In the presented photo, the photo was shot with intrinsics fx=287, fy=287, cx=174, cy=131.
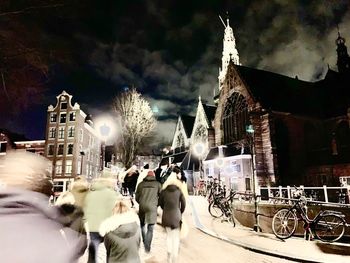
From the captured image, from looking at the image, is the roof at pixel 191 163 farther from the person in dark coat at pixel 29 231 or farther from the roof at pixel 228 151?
the person in dark coat at pixel 29 231

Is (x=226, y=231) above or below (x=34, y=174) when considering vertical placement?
below

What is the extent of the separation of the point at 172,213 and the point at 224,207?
28.8 ft

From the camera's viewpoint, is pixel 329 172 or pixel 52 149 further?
pixel 52 149

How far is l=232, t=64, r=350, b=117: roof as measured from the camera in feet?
112

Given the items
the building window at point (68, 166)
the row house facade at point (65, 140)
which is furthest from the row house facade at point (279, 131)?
the building window at point (68, 166)

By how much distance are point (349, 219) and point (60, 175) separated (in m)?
35.0

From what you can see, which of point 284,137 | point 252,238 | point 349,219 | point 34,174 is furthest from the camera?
point 284,137

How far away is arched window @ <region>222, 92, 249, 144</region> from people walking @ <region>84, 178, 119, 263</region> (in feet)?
97.7

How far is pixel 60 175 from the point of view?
39469 mm

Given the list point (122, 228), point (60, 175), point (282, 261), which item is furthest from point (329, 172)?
point (60, 175)

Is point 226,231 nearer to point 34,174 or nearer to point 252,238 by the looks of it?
point 252,238

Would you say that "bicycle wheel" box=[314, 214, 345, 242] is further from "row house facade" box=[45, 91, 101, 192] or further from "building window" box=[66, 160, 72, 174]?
"building window" box=[66, 160, 72, 174]

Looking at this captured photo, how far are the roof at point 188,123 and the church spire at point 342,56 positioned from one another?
86.2ft

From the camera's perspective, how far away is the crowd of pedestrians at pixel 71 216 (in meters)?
1.76
